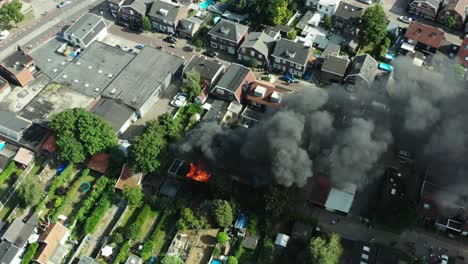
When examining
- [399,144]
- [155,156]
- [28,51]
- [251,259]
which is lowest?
[251,259]

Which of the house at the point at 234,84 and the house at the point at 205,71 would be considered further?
the house at the point at 205,71

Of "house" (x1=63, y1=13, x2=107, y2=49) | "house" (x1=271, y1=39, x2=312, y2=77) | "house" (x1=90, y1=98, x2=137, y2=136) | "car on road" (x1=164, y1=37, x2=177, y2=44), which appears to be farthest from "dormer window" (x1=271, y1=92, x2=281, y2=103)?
"house" (x1=63, y1=13, x2=107, y2=49)

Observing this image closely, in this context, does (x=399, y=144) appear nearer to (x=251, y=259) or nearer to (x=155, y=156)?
(x=251, y=259)

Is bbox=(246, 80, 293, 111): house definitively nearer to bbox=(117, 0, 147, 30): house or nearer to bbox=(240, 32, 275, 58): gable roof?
bbox=(240, 32, 275, 58): gable roof

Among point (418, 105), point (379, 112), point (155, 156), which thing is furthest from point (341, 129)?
point (155, 156)

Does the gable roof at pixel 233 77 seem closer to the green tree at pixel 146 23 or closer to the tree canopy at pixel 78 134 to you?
the tree canopy at pixel 78 134

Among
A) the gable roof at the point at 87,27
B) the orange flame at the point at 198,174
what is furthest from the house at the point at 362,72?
the gable roof at the point at 87,27
